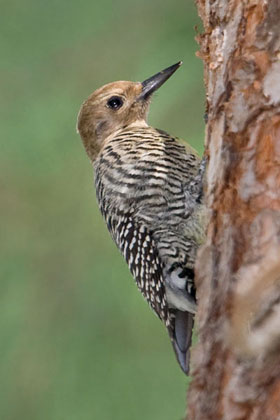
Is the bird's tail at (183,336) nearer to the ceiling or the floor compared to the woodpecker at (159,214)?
nearer to the floor

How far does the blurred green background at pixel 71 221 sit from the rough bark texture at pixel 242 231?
2628 millimetres

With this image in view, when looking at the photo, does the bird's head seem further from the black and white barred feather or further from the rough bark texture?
the rough bark texture

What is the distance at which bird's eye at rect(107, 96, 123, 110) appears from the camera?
4.34 m

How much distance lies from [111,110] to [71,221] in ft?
4.24

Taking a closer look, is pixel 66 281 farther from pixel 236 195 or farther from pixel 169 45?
pixel 236 195

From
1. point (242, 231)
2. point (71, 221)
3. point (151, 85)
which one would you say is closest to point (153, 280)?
point (151, 85)

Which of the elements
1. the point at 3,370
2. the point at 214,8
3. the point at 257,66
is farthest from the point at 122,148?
the point at 3,370

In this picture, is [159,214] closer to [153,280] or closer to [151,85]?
[153,280]

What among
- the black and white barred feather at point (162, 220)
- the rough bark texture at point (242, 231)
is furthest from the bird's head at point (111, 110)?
the rough bark texture at point (242, 231)

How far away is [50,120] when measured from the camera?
209 inches

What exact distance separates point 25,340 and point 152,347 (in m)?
0.81

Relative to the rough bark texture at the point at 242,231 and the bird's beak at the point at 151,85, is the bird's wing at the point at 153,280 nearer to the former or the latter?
the bird's beak at the point at 151,85

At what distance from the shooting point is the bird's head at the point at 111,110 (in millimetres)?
4344

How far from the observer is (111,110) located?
434cm
